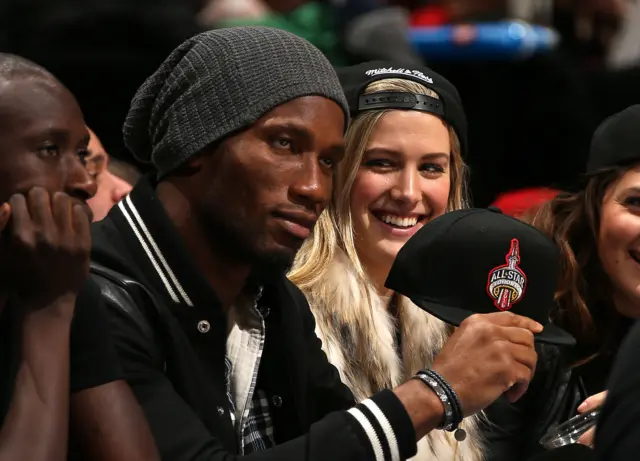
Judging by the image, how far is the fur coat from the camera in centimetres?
289

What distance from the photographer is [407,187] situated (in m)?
3.05

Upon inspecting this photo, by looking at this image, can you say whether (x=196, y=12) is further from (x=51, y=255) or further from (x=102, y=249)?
(x=51, y=255)

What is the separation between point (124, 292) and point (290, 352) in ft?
1.27

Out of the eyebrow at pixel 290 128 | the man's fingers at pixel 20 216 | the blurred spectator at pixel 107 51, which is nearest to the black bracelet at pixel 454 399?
the eyebrow at pixel 290 128

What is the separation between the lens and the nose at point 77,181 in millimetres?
2104

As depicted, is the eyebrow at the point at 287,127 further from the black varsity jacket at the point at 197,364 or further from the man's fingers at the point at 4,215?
the man's fingers at the point at 4,215

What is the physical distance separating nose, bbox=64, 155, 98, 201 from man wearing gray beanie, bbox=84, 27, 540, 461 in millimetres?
208

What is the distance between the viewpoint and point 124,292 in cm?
225

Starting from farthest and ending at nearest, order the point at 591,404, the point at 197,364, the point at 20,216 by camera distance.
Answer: the point at 591,404, the point at 197,364, the point at 20,216

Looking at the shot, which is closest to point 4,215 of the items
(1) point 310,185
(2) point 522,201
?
(1) point 310,185

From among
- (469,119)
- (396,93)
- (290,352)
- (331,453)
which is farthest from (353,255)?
(469,119)

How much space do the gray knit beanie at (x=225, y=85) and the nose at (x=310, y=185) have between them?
0.42ft

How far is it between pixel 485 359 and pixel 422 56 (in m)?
2.97

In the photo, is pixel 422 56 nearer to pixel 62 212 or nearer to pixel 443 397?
pixel 443 397
